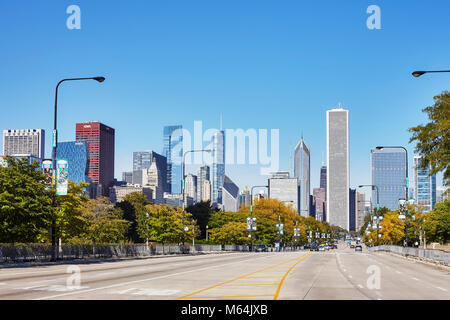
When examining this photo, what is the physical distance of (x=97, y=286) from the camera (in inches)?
816

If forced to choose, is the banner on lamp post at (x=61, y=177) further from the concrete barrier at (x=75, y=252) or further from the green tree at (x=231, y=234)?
the green tree at (x=231, y=234)

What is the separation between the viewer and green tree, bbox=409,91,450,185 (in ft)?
127

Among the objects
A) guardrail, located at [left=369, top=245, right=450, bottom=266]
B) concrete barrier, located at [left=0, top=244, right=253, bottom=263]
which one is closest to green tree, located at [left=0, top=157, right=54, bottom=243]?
concrete barrier, located at [left=0, top=244, right=253, bottom=263]

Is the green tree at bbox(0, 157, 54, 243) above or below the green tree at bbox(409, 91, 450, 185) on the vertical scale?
below

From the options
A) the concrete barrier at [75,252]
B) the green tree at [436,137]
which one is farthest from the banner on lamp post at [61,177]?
the green tree at [436,137]

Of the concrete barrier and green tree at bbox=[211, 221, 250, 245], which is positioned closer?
the concrete barrier

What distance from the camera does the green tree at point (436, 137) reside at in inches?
1521

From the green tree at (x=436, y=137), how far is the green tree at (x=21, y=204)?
27.4 m

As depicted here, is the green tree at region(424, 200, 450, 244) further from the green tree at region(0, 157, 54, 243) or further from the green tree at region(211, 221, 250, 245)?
the green tree at region(0, 157, 54, 243)

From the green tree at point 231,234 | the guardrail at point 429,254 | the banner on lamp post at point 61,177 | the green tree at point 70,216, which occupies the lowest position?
the green tree at point 231,234

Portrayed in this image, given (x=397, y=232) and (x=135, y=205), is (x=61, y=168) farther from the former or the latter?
(x=135, y=205)

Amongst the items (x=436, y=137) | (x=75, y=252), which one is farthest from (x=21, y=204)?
(x=436, y=137)

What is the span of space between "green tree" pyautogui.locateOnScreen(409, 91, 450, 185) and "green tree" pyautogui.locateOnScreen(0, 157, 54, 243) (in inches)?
1078

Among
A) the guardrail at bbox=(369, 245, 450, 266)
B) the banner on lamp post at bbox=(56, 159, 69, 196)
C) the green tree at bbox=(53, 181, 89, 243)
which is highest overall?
the banner on lamp post at bbox=(56, 159, 69, 196)
